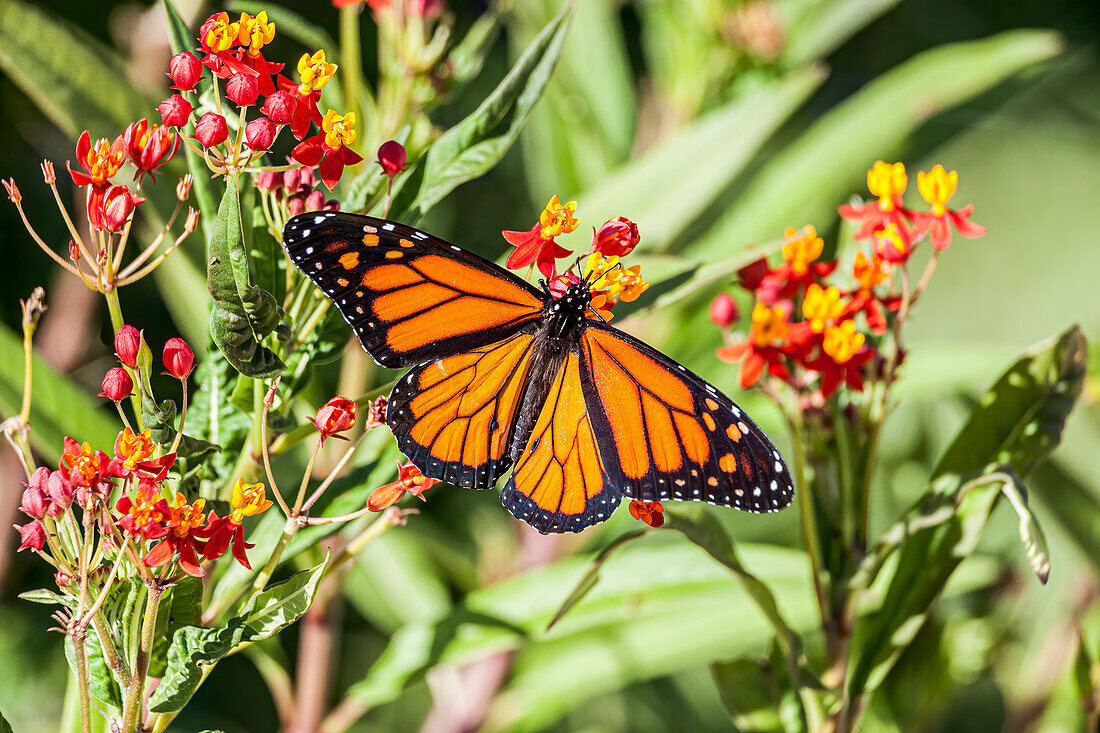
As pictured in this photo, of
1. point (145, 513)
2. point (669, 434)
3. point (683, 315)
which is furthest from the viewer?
point (683, 315)

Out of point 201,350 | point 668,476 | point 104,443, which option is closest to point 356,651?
point 201,350

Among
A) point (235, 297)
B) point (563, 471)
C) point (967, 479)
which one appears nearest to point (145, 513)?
point (235, 297)

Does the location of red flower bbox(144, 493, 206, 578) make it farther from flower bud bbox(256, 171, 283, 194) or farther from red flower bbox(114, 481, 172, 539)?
flower bud bbox(256, 171, 283, 194)

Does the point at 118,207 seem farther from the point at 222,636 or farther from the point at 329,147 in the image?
the point at 222,636

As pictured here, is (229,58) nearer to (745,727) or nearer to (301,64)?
(301,64)

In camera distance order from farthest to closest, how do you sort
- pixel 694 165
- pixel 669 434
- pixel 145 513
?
pixel 694 165, pixel 669 434, pixel 145 513

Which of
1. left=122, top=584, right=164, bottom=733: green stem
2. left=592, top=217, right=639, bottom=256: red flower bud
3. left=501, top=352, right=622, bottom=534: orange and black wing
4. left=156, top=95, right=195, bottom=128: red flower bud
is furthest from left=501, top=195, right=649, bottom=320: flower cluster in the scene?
left=122, top=584, right=164, bottom=733: green stem

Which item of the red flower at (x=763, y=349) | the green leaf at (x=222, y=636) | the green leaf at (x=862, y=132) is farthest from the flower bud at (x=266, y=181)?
the green leaf at (x=862, y=132)
